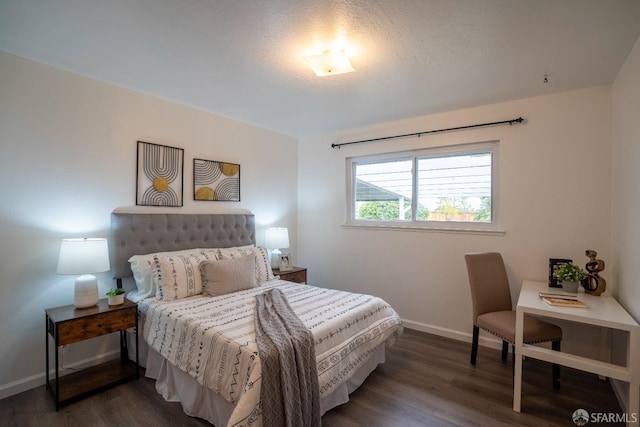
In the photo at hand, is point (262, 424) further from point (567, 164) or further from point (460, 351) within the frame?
point (567, 164)

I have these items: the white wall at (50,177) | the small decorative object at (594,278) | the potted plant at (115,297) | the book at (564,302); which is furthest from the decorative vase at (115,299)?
the small decorative object at (594,278)

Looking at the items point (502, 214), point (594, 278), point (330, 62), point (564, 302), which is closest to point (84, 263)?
point (330, 62)

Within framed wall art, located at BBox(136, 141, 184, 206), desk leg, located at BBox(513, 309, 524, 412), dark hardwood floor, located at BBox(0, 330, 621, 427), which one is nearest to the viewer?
dark hardwood floor, located at BBox(0, 330, 621, 427)

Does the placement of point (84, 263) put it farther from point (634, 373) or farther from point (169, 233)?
point (634, 373)

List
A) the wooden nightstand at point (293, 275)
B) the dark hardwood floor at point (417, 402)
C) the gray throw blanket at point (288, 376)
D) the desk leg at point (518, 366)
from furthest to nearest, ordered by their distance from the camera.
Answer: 1. the wooden nightstand at point (293, 275)
2. the desk leg at point (518, 366)
3. the dark hardwood floor at point (417, 402)
4. the gray throw blanket at point (288, 376)

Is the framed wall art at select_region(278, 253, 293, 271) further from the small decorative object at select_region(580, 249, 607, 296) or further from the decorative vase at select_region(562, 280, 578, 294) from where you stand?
the small decorative object at select_region(580, 249, 607, 296)

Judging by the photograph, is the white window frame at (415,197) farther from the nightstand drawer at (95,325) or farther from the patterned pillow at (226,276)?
the nightstand drawer at (95,325)

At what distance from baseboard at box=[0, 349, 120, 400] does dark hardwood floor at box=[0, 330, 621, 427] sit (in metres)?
0.06

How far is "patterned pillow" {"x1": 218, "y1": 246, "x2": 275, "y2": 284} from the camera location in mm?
3002

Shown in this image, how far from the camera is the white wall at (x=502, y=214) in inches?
101

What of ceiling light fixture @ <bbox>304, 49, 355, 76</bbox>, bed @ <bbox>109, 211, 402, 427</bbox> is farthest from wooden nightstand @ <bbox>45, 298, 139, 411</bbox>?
ceiling light fixture @ <bbox>304, 49, 355, 76</bbox>

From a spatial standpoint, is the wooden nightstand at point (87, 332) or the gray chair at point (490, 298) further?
the gray chair at point (490, 298)

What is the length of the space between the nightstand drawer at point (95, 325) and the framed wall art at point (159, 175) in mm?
1034

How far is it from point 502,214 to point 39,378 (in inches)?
166
